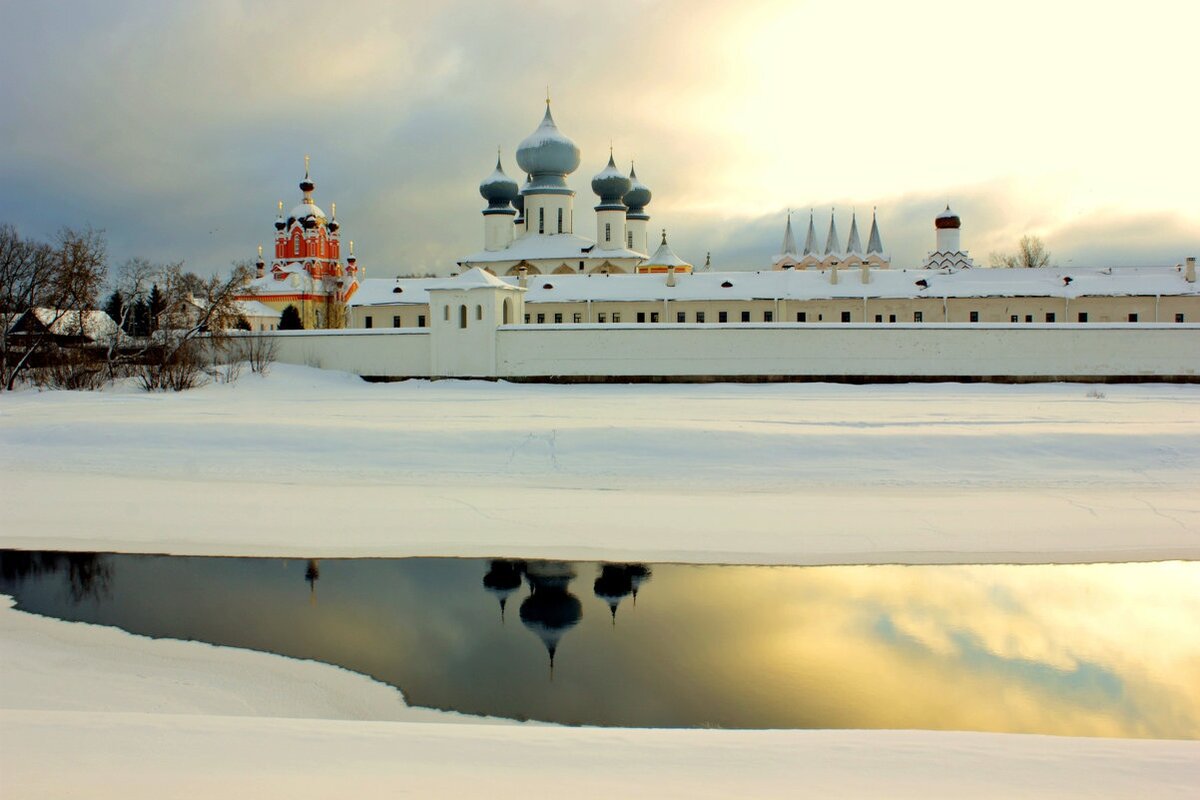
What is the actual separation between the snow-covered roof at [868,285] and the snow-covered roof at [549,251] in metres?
5.62

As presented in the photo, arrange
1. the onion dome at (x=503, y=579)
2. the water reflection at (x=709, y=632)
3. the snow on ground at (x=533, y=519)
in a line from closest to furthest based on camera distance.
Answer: the snow on ground at (x=533, y=519)
the water reflection at (x=709, y=632)
the onion dome at (x=503, y=579)

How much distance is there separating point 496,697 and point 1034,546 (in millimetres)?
7122

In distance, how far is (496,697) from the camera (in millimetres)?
6902

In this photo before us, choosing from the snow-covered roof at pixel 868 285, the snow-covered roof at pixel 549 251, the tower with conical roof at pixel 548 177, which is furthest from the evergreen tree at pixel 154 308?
the tower with conical roof at pixel 548 177

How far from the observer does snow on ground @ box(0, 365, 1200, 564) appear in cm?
1158

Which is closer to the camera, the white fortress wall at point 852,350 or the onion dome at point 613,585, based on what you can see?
the onion dome at point 613,585

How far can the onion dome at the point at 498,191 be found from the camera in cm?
4669

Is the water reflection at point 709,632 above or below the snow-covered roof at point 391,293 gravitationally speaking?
below

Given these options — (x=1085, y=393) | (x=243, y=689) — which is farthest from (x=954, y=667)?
(x=1085, y=393)

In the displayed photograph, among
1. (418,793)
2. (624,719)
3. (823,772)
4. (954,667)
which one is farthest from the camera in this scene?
(954,667)

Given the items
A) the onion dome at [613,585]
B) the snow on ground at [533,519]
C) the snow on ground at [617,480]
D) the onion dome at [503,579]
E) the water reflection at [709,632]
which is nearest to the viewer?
the snow on ground at [533,519]

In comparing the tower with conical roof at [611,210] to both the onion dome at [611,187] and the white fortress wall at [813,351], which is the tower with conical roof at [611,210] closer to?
the onion dome at [611,187]

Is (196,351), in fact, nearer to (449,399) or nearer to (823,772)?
(449,399)

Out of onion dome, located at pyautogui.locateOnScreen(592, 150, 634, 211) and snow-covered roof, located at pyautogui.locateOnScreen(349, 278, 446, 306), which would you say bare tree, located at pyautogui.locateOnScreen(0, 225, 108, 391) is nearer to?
snow-covered roof, located at pyautogui.locateOnScreen(349, 278, 446, 306)
